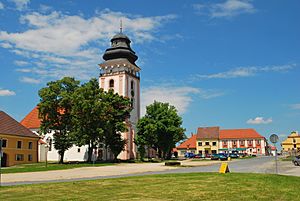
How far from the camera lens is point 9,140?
171ft

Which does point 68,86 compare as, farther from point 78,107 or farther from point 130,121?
point 130,121

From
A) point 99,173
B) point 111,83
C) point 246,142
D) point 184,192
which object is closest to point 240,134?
point 246,142

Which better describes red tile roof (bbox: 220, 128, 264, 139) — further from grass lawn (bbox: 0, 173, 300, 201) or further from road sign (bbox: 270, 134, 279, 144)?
grass lawn (bbox: 0, 173, 300, 201)

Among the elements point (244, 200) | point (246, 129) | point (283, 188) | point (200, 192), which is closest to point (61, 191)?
point (200, 192)

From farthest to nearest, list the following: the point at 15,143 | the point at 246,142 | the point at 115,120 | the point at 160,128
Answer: the point at 246,142 → the point at 160,128 → the point at 115,120 → the point at 15,143

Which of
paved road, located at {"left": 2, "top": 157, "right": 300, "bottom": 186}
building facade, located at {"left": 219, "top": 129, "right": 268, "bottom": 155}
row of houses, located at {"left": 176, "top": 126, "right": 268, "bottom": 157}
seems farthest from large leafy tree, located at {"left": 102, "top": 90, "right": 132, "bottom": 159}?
building facade, located at {"left": 219, "top": 129, "right": 268, "bottom": 155}

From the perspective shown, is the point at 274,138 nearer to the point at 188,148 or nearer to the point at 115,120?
the point at 115,120

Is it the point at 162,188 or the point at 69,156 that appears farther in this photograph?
the point at 69,156

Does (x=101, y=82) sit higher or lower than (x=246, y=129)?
higher

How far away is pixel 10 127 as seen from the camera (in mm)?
53625

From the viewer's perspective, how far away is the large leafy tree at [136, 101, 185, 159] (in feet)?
197

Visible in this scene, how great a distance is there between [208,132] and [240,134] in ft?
35.5

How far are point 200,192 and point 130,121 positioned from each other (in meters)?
56.3

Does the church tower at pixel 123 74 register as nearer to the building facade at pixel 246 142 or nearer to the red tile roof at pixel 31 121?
the red tile roof at pixel 31 121
